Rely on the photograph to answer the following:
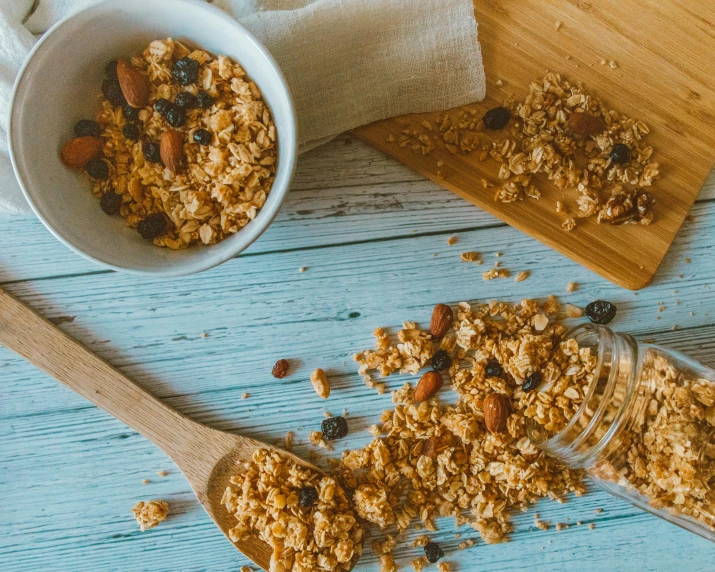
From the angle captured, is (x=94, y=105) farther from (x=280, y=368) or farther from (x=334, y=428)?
(x=334, y=428)

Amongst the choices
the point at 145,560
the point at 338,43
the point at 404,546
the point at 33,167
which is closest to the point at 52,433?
the point at 145,560

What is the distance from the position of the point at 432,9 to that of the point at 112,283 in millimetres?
640

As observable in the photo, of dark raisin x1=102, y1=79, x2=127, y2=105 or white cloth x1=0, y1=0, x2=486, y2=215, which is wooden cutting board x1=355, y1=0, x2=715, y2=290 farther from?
dark raisin x1=102, y1=79, x2=127, y2=105

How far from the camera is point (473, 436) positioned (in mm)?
958

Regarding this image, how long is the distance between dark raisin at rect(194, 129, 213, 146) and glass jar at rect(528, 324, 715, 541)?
1.97ft

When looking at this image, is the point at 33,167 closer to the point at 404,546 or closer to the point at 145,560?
the point at 145,560

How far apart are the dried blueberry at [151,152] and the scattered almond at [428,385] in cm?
50

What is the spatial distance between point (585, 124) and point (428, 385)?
0.45 metres

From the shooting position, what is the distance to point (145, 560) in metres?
1.03

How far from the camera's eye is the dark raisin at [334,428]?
38.9 inches

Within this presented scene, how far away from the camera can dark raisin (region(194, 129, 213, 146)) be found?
2.57ft

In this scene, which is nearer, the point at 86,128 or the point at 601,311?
the point at 86,128

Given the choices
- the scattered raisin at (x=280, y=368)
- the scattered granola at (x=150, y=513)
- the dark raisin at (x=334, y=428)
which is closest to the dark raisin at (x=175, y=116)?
the scattered raisin at (x=280, y=368)

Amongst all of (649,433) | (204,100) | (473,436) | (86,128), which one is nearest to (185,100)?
(204,100)
